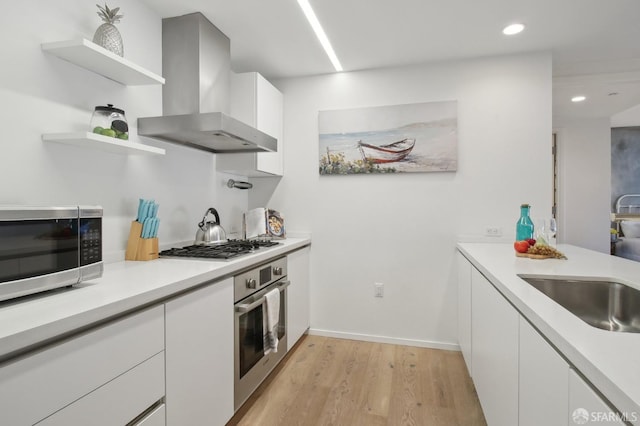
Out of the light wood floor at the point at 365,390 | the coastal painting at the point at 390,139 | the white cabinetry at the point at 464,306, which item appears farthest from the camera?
the coastal painting at the point at 390,139

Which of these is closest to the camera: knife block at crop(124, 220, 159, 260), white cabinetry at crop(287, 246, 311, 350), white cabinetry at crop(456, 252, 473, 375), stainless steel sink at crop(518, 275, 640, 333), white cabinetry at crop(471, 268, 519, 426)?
white cabinetry at crop(471, 268, 519, 426)

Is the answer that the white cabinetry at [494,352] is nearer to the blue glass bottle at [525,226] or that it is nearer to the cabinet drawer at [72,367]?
the blue glass bottle at [525,226]

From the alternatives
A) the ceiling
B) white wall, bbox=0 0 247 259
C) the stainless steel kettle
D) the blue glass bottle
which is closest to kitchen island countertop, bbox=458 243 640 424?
the blue glass bottle

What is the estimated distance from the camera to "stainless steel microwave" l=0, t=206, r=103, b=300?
2.99 ft

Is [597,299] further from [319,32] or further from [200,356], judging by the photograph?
[319,32]

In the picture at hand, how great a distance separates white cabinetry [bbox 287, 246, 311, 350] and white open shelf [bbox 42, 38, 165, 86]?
151 cm

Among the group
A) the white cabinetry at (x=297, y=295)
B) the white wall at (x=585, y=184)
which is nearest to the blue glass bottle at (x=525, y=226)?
the white cabinetry at (x=297, y=295)

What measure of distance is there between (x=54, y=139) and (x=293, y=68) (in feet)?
6.45

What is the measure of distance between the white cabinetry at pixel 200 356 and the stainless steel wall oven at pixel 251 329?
74 millimetres

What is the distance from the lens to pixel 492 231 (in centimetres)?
259

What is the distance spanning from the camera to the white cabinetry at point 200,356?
1.27 meters

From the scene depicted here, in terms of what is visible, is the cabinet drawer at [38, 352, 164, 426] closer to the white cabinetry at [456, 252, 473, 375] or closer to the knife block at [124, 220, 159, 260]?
the knife block at [124, 220, 159, 260]

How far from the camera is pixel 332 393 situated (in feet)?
6.73

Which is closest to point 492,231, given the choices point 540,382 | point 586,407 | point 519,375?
point 519,375
